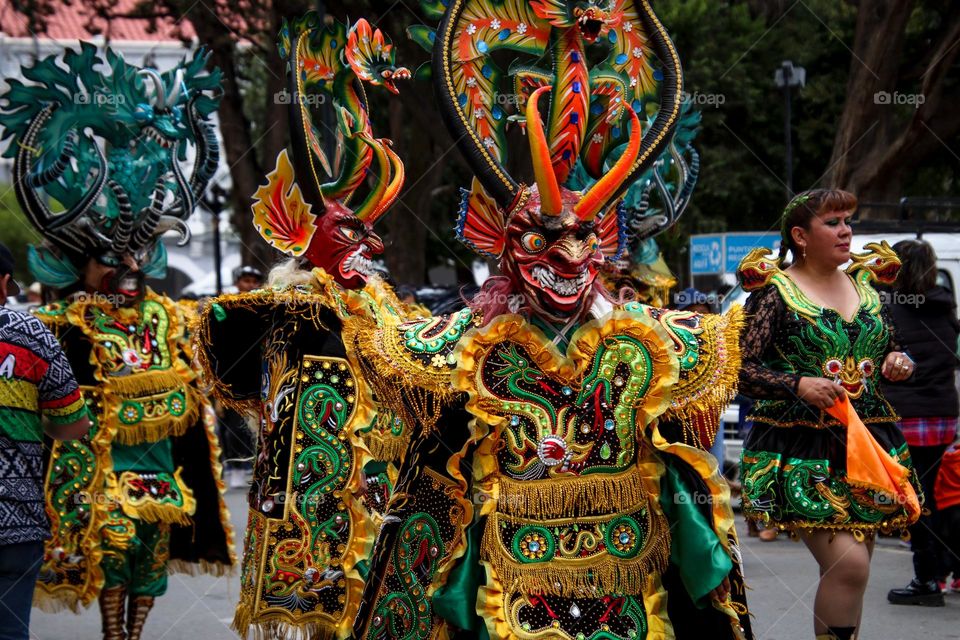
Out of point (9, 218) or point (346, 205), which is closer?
point (346, 205)

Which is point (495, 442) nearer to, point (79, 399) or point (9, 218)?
point (79, 399)

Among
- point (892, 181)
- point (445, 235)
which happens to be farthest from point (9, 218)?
point (892, 181)

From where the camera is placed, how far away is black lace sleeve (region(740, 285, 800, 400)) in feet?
16.3

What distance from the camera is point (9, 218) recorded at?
41906 mm

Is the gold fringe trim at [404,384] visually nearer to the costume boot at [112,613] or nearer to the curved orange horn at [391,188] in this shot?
the curved orange horn at [391,188]

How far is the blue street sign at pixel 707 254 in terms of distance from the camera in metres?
14.1

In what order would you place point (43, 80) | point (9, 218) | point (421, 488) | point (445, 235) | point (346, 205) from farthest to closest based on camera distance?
point (9, 218) < point (445, 235) < point (43, 80) < point (346, 205) < point (421, 488)

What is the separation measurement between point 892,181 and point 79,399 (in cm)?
1239

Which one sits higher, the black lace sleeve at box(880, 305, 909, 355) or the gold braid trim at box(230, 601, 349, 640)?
the black lace sleeve at box(880, 305, 909, 355)

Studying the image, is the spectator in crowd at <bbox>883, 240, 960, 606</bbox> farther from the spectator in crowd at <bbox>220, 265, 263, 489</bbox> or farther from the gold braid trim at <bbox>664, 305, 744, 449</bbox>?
the spectator in crowd at <bbox>220, 265, 263, 489</bbox>

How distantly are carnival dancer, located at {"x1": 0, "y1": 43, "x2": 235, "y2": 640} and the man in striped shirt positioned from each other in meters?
1.95

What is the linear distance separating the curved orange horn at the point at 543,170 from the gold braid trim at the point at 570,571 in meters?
0.90

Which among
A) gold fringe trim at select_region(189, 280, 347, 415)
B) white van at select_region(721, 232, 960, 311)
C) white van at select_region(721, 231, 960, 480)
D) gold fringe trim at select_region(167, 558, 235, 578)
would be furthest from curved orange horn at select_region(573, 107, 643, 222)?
white van at select_region(721, 232, 960, 311)

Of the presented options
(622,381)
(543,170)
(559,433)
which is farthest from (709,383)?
(543,170)
